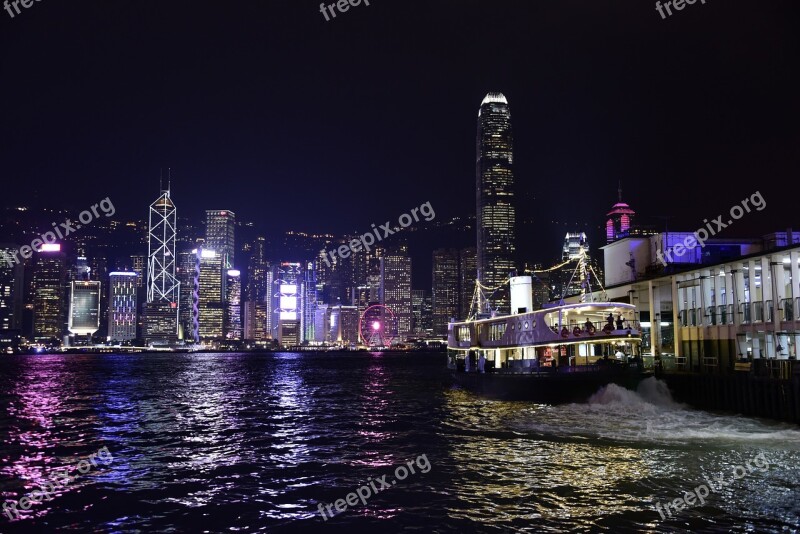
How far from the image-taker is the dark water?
14945 mm

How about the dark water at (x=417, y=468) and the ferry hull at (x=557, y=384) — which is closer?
the dark water at (x=417, y=468)

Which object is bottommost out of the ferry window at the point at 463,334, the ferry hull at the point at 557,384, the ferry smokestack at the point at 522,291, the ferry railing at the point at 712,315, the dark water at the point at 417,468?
the dark water at the point at 417,468

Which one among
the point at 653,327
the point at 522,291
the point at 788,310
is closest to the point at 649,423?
the point at 788,310

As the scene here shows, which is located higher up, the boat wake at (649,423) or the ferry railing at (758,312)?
the ferry railing at (758,312)

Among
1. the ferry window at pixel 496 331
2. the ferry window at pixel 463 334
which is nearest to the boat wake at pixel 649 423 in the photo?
the ferry window at pixel 496 331

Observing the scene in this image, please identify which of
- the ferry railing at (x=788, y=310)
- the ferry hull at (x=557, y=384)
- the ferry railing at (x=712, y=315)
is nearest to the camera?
the ferry railing at (x=788, y=310)

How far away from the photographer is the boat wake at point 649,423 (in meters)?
24.2

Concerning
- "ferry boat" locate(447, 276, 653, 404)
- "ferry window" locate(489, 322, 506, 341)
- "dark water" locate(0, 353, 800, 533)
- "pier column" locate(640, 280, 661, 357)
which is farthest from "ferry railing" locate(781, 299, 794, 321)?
"ferry window" locate(489, 322, 506, 341)

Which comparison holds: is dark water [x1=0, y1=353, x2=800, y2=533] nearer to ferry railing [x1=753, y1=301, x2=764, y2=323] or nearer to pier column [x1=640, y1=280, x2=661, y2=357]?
ferry railing [x1=753, y1=301, x2=764, y2=323]

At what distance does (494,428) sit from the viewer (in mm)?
29203

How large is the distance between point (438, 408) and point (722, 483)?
77.6 ft

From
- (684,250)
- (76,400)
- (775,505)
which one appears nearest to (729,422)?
(775,505)

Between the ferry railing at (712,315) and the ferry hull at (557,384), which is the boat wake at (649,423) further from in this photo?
the ferry railing at (712,315)

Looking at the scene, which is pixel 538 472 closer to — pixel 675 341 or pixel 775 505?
pixel 775 505
